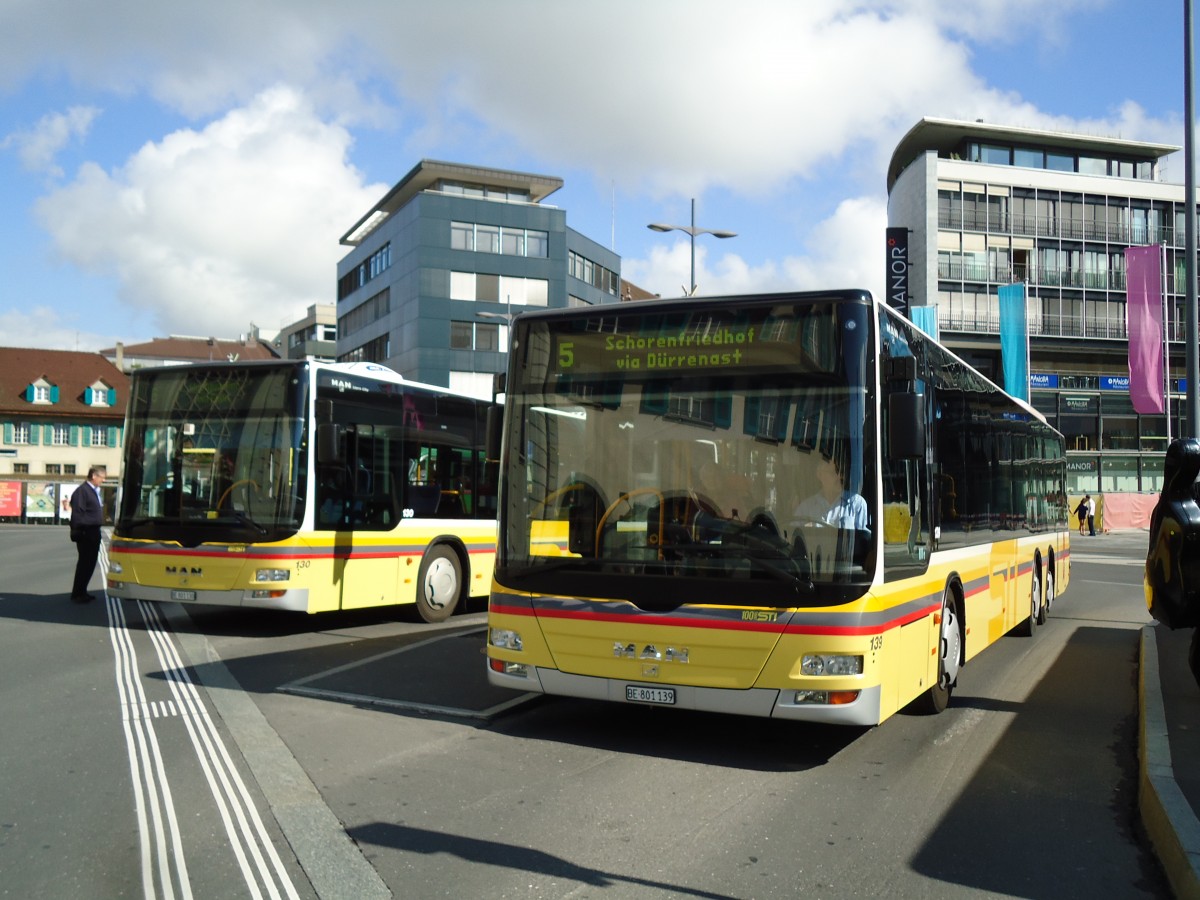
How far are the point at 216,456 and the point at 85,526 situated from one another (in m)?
4.31

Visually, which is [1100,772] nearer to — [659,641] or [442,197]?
[659,641]

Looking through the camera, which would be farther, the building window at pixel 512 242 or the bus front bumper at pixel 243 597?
the building window at pixel 512 242

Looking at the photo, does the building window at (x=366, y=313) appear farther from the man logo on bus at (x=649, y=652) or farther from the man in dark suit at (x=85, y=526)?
the man logo on bus at (x=649, y=652)

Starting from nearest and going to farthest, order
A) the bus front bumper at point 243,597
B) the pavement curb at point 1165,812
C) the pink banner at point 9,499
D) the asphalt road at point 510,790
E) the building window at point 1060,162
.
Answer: the pavement curb at point 1165,812, the asphalt road at point 510,790, the bus front bumper at point 243,597, the pink banner at point 9,499, the building window at point 1060,162

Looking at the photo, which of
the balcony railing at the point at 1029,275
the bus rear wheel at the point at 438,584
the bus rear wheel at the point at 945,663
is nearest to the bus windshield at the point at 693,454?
the bus rear wheel at the point at 945,663

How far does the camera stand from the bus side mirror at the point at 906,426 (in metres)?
6.89

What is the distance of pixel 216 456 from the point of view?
12352 millimetres

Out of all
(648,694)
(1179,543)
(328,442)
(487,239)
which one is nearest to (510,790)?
(648,694)

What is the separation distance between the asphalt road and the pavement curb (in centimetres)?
12

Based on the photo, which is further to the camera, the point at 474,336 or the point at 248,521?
the point at 474,336

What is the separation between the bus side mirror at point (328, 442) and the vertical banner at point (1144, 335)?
21171 mm

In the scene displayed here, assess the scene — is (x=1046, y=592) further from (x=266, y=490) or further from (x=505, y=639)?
(x=266, y=490)

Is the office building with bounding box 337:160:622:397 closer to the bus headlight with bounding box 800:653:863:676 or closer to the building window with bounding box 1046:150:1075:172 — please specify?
the building window with bounding box 1046:150:1075:172

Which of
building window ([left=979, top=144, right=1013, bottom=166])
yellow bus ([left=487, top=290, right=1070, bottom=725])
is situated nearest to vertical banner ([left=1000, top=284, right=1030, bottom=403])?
building window ([left=979, top=144, right=1013, bottom=166])
